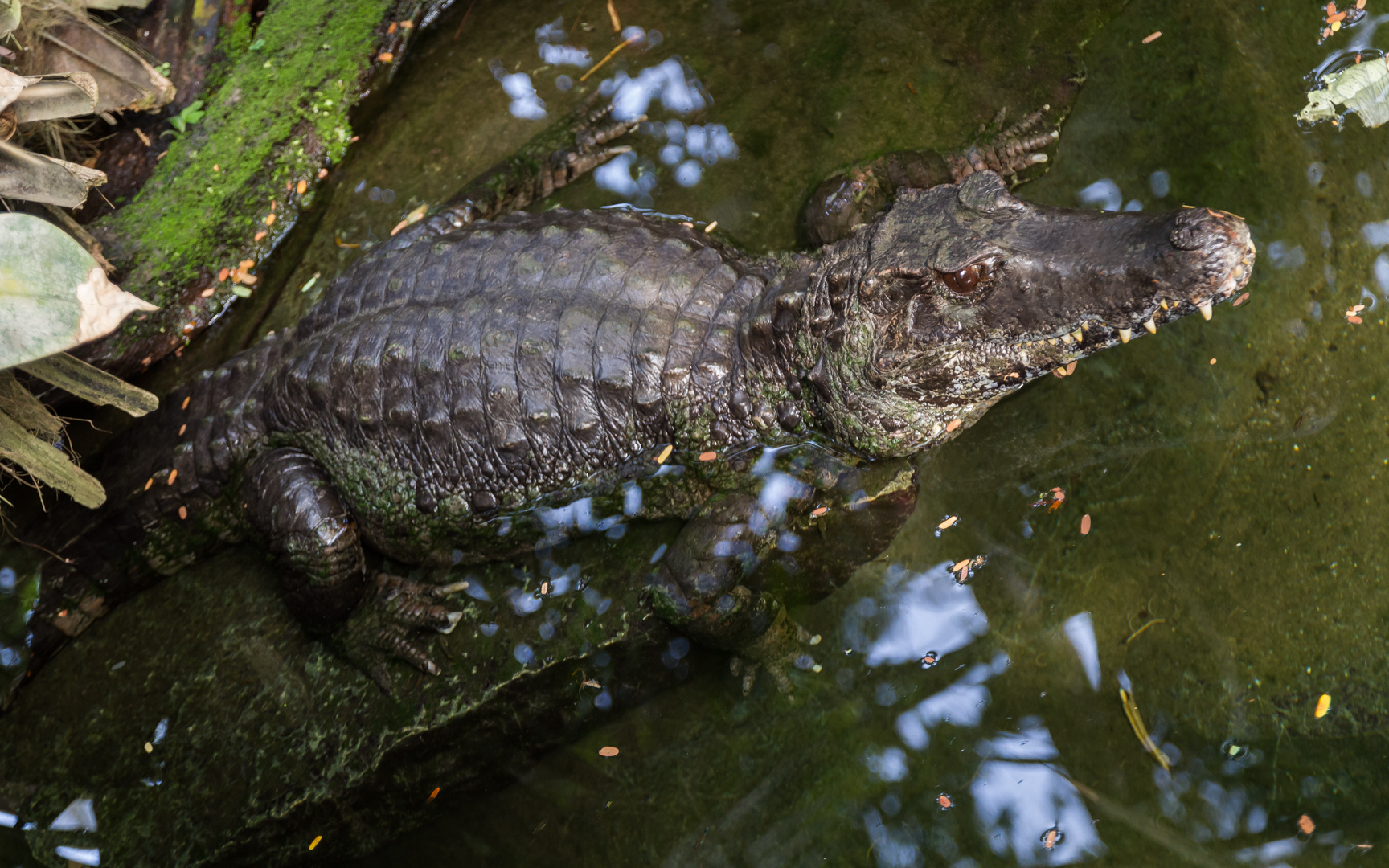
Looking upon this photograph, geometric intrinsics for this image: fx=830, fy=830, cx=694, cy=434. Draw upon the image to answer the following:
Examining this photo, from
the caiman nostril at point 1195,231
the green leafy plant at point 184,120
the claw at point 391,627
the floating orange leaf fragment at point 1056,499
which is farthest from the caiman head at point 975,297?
the green leafy plant at point 184,120

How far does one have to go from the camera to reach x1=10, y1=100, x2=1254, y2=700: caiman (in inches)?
131

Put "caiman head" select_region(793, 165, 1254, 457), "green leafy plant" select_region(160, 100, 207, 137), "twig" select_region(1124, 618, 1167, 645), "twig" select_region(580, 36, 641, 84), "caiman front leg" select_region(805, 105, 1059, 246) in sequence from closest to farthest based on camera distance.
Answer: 1. "caiman head" select_region(793, 165, 1254, 457)
2. "twig" select_region(1124, 618, 1167, 645)
3. "caiman front leg" select_region(805, 105, 1059, 246)
4. "green leafy plant" select_region(160, 100, 207, 137)
5. "twig" select_region(580, 36, 641, 84)

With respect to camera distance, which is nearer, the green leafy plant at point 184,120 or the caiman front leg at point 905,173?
the caiman front leg at point 905,173

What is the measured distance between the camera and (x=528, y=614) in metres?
3.94

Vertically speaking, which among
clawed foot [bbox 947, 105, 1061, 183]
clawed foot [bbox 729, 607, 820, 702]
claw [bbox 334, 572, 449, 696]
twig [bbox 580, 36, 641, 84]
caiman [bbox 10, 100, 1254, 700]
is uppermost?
twig [bbox 580, 36, 641, 84]

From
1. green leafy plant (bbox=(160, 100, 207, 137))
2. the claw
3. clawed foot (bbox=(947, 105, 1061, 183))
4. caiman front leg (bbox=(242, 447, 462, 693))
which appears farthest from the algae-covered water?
green leafy plant (bbox=(160, 100, 207, 137))

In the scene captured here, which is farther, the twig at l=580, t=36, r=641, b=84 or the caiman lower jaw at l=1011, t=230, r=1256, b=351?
the twig at l=580, t=36, r=641, b=84

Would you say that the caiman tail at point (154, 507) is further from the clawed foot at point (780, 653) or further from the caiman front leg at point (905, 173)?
the caiman front leg at point (905, 173)

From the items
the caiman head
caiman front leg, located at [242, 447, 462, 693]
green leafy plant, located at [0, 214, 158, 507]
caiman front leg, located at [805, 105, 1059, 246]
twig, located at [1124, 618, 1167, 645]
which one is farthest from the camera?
caiman front leg, located at [805, 105, 1059, 246]

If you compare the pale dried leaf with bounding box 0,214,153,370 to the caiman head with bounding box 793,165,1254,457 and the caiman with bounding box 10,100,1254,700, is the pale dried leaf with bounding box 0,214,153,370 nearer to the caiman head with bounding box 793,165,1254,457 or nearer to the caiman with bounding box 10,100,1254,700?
the caiman with bounding box 10,100,1254,700

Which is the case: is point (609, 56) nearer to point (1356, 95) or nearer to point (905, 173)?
point (905, 173)

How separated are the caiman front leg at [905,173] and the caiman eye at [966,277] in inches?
40.9

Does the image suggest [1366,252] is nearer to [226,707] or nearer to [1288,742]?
[1288,742]

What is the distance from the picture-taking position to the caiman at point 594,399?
3326mm
